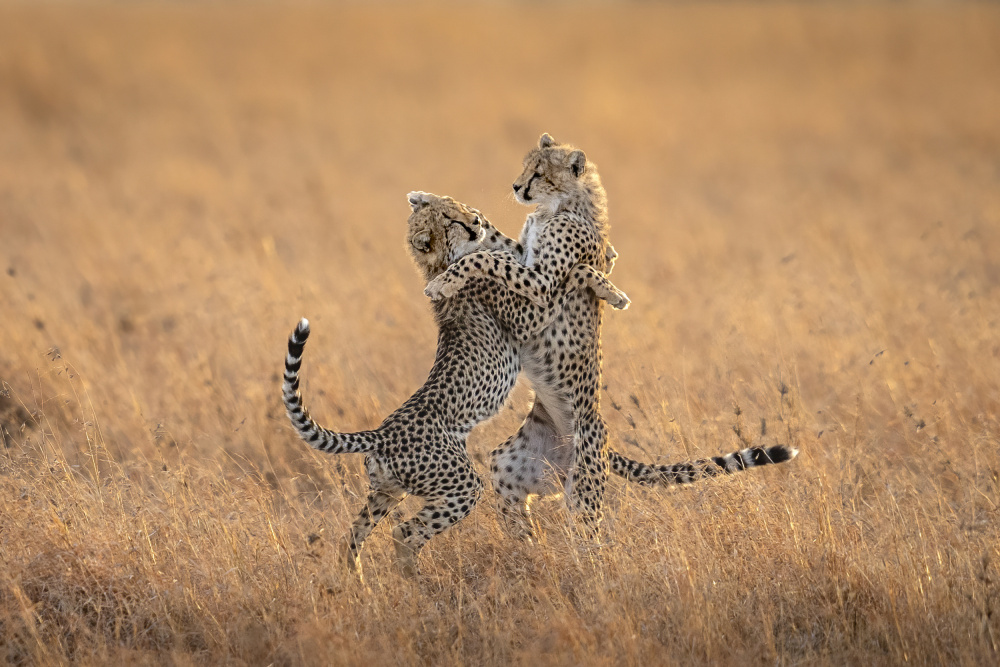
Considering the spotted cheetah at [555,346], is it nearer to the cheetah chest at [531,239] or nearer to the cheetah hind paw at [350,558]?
the cheetah chest at [531,239]

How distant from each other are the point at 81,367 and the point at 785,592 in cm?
379

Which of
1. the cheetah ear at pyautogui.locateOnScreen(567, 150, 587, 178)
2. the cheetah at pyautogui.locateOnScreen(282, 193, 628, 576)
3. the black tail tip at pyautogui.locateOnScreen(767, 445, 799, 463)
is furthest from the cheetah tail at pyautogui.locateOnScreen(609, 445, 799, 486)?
the cheetah ear at pyautogui.locateOnScreen(567, 150, 587, 178)

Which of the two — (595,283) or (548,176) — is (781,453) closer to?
(595,283)

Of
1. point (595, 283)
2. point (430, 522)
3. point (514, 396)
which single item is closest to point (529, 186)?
point (595, 283)

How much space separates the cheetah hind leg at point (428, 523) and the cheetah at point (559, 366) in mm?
385

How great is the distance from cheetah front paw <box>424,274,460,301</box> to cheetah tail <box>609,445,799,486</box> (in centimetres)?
89

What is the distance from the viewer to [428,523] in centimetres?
339

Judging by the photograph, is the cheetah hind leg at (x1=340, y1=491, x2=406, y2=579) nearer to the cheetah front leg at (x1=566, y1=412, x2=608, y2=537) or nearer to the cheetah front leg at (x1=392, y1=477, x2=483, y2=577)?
the cheetah front leg at (x1=392, y1=477, x2=483, y2=577)

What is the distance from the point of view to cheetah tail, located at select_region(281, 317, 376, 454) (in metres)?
3.19

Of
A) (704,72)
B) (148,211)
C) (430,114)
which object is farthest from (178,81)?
(704,72)

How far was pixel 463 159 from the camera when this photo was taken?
1257 cm

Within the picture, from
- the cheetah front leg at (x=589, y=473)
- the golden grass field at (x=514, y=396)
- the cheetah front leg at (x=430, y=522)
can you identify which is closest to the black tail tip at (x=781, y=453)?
the golden grass field at (x=514, y=396)

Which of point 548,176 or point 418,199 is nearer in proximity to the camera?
point 418,199

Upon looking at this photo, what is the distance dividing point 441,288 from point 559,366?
571mm
